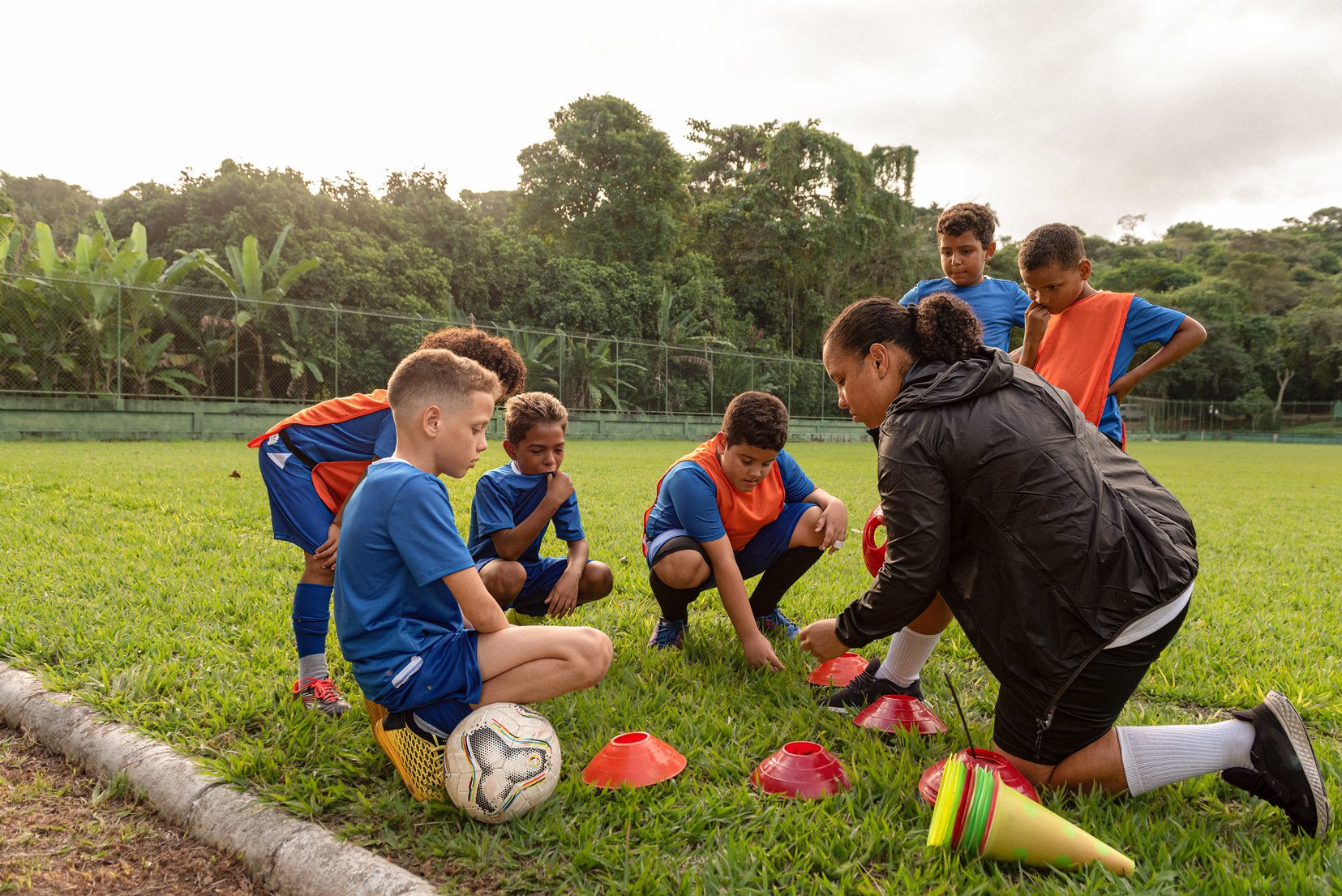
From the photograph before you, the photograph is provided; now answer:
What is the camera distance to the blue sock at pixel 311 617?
9.88 feet

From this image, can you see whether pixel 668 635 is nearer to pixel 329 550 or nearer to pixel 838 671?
pixel 838 671

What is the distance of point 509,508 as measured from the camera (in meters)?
3.87

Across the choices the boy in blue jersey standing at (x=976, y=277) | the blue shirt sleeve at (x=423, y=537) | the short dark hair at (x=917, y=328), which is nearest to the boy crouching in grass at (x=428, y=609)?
the blue shirt sleeve at (x=423, y=537)

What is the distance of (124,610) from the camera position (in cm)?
381

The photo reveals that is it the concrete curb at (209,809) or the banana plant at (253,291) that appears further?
the banana plant at (253,291)

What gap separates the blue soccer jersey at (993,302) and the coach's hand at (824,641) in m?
2.23

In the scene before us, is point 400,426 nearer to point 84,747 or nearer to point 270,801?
point 270,801

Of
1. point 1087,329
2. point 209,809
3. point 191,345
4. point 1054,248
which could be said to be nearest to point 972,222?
point 1054,248

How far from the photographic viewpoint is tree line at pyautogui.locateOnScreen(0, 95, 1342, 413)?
15984 mm

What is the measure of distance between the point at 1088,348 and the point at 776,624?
192 centimetres

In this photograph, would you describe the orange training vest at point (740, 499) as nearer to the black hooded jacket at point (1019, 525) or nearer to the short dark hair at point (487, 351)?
the short dark hair at point (487, 351)

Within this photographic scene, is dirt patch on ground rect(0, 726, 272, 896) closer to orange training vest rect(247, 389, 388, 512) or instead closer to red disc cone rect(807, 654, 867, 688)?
orange training vest rect(247, 389, 388, 512)

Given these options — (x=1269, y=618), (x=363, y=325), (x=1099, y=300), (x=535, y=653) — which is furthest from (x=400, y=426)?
(x=363, y=325)

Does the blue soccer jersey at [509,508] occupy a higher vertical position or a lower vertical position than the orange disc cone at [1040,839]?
higher
